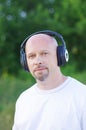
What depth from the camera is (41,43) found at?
4078mm

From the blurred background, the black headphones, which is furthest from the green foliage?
the black headphones

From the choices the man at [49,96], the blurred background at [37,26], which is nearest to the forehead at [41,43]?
the man at [49,96]

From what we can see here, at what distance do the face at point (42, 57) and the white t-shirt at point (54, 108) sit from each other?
0.42ft

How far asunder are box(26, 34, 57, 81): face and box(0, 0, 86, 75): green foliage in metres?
23.5

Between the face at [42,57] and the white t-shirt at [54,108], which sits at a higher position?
the face at [42,57]

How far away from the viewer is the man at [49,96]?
396cm

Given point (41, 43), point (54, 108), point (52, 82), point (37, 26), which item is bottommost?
point (54, 108)

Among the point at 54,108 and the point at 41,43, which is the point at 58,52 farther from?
the point at 54,108

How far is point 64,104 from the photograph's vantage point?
3.99 metres

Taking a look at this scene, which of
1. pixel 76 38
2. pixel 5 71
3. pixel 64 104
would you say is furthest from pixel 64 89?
pixel 76 38

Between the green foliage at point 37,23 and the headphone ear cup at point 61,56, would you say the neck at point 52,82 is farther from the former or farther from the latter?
the green foliage at point 37,23

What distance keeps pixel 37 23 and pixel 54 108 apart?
23.9m

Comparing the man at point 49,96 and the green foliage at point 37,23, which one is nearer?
the man at point 49,96

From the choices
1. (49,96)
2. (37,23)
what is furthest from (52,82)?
(37,23)
